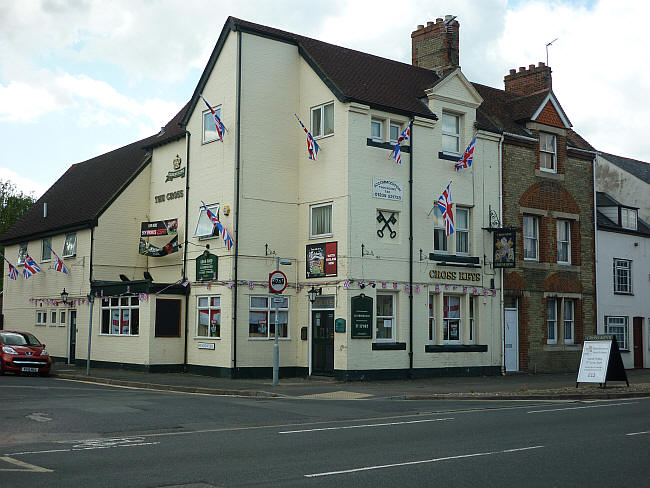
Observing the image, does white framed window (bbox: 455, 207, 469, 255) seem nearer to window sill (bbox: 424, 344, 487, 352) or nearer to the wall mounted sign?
the wall mounted sign

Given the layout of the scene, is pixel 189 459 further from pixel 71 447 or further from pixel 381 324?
pixel 381 324

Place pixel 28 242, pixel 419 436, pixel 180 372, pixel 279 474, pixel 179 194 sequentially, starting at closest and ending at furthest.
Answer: pixel 279 474 → pixel 419 436 → pixel 180 372 → pixel 179 194 → pixel 28 242

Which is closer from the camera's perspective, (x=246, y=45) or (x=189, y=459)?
(x=189, y=459)

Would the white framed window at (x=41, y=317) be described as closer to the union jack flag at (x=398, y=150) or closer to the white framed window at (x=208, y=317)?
the white framed window at (x=208, y=317)

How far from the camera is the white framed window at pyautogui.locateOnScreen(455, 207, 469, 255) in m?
29.0

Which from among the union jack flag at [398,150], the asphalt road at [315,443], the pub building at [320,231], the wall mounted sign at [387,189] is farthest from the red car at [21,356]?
the union jack flag at [398,150]

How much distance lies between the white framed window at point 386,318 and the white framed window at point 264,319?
3356mm

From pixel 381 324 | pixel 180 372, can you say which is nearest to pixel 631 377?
pixel 381 324

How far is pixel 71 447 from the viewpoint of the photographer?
38.3ft

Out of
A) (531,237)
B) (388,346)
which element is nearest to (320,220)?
(388,346)

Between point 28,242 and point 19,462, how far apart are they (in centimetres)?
3237

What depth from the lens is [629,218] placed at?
36219 millimetres

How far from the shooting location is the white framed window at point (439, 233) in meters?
28.2

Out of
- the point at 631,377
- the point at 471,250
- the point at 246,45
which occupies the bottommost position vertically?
the point at 631,377
